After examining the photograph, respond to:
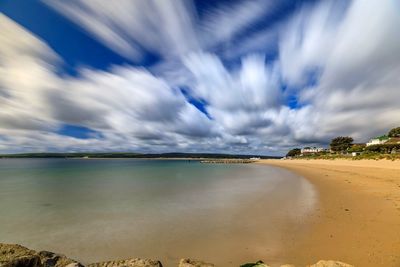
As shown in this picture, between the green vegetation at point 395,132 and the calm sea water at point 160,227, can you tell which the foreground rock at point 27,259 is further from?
the green vegetation at point 395,132

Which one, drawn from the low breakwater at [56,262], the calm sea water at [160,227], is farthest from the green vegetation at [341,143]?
the low breakwater at [56,262]

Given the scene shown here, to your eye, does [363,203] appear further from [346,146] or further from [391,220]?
[346,146]

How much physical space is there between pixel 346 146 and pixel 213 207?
114314 mm

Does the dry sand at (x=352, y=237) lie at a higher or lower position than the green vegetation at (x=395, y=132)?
lower

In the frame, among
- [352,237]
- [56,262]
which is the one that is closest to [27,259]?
[56,262]

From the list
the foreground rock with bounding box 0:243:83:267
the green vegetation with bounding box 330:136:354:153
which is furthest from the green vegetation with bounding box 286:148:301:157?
the foreground rock with bounding box 0:243:83:267

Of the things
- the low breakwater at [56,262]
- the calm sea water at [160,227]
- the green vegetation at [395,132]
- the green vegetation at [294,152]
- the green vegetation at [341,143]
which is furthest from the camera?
the green vegetation at [294,152]

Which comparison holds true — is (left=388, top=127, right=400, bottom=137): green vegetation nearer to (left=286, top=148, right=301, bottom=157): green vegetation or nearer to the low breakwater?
(left=286, top=148, right=301, bottom=157): green vegetation

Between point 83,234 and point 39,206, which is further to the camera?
point 39,206

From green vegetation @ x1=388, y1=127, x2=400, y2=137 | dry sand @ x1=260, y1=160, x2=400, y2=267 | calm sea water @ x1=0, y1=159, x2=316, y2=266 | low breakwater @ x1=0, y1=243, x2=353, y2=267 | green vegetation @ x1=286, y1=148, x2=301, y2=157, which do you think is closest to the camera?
low breakwater @ x1=0, y1=243, x2=353, y2=267

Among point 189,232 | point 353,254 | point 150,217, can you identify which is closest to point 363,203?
point 353,254

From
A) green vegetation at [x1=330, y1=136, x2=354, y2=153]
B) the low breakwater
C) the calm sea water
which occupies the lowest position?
the calm sea water

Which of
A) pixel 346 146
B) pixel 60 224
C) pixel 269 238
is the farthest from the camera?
pixel 346 146

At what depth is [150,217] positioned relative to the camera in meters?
11.3
